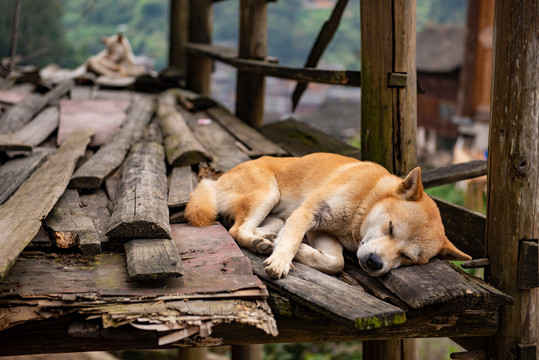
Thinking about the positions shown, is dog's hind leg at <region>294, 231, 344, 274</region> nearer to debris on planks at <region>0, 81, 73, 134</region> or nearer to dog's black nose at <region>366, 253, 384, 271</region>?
dog's black nose at <region>366, 253, 384, 271</region>

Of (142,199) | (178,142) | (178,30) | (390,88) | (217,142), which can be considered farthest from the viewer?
(178,30)

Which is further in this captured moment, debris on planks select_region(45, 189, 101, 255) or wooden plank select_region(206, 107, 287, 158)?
wooden plank select_region(206, 107, 287, 158)

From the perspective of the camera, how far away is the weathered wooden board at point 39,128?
571 cm

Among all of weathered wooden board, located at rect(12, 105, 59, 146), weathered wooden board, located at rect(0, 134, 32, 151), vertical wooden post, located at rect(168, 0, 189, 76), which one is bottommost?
weathered wooden board, located at rect(0, 134, 32, 151)

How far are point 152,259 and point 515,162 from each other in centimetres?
201

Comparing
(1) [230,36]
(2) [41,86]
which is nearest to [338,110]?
(1) [230,36]

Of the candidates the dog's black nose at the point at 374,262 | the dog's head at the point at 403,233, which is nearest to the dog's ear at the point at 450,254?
the dog's head at the point at 403,233

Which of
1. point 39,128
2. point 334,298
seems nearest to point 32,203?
point 334,298

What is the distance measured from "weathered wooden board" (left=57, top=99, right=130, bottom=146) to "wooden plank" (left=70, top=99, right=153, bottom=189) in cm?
12

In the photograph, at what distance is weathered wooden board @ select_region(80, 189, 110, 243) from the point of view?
11.1ft

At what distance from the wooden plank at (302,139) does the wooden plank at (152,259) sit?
253cm

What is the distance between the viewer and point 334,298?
2732 millimetres

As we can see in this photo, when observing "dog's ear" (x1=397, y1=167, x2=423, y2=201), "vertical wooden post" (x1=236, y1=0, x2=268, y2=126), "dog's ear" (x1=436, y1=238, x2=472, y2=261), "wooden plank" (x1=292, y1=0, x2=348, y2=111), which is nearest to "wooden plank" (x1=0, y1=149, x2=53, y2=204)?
"dog's ear" (x1=397, y1=167, x2=423, y2=201)

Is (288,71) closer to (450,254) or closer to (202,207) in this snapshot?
(202,207)
